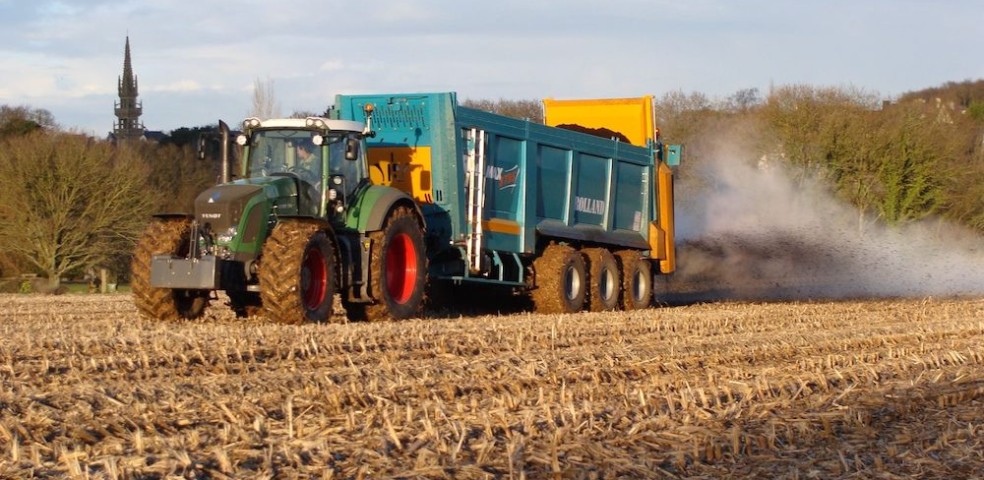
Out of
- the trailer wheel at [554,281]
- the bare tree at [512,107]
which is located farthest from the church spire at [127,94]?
the trailer wheel at [554,281]

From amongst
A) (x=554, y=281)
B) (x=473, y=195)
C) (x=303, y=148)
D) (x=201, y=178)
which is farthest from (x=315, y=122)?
(x=201, y=178)

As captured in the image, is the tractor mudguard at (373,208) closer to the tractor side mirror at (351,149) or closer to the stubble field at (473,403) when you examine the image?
the tractor side mirror at (351,149)

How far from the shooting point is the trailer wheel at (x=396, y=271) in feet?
42.1

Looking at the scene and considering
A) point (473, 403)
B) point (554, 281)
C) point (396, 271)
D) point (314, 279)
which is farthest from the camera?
point (554, 281)

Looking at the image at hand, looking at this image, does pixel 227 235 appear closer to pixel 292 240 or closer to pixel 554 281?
pixel 292 240

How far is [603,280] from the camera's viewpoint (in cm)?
1720

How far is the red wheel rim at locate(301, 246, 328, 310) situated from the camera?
1209cm

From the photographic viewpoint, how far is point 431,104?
1435 centimetres

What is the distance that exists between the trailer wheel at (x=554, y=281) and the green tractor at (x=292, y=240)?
260 centimetres

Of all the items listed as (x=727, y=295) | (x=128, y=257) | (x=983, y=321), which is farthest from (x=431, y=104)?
(x=128, y=257)

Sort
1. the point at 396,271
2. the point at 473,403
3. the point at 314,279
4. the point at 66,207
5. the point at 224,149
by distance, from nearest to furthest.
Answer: the point at 473,403, the point at 314,279, the point at 224,149, the point at 396,271, the point at 66,207

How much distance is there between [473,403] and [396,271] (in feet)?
21.7

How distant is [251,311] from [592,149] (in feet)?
18.7

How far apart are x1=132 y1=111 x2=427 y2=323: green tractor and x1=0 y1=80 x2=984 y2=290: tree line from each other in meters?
16.9
